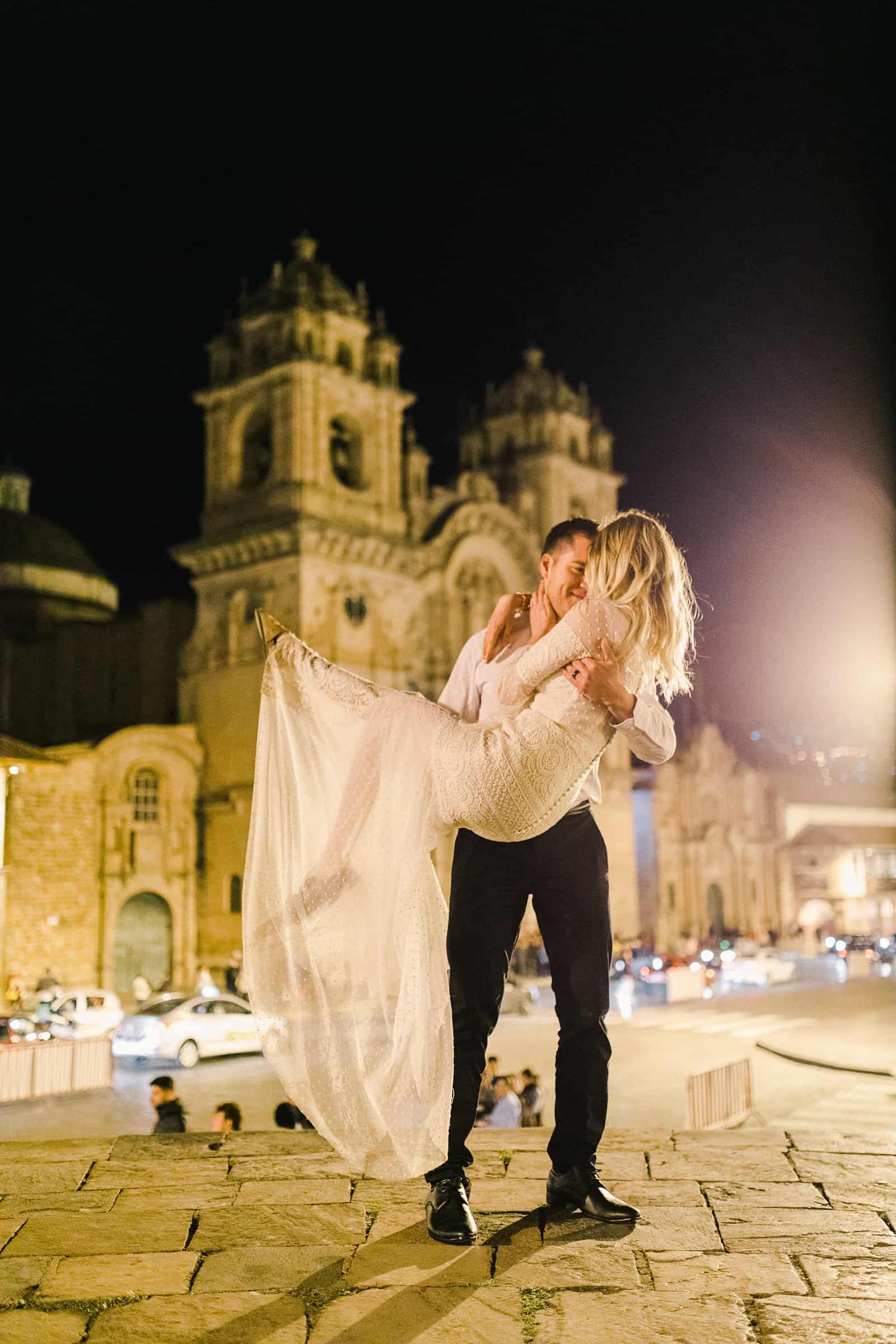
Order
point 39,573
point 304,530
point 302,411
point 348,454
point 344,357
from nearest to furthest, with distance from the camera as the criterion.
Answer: point 304,530, point 302,411, point 344,357, point 348,454, point 39,573

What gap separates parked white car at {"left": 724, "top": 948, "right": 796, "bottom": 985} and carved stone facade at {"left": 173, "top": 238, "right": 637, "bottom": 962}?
28.1 feet

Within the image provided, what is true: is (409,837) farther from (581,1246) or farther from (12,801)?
(12,801)

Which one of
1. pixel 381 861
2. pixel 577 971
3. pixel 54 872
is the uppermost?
pixel 381 861

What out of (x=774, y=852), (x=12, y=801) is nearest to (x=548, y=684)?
(x=12, y=801)

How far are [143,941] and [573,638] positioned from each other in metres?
28.5

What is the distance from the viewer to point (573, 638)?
3607mm

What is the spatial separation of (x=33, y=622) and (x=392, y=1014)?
36785 mm

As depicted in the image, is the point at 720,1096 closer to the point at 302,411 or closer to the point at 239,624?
the point at 239,624

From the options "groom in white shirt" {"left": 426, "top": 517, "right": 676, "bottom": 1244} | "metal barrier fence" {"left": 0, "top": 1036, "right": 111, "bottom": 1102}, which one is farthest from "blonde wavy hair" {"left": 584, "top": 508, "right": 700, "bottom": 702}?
"metal barrier fence" {"left": 0, "top": 1036, "right": 111, "bottom": 1102}

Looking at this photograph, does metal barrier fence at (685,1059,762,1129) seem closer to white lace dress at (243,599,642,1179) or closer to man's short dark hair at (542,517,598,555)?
white lace dress at (243,599,642,1179)

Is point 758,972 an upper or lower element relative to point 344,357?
lower

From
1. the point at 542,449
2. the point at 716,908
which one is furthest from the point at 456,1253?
the point at 716,908

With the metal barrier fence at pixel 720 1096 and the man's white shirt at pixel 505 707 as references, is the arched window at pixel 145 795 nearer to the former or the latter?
the metal barrier fence at pixel 720 1096

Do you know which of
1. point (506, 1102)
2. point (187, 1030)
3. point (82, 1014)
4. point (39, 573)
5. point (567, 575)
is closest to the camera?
point (567, 575)
